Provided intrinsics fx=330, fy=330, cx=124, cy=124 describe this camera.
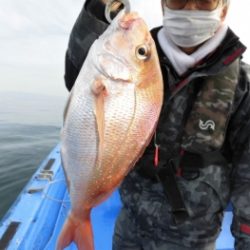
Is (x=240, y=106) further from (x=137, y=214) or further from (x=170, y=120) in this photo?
(x=137, y=214)

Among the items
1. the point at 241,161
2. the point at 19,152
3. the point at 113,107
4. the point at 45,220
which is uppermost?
the point at 113,107

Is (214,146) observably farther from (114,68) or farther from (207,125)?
(114,68)

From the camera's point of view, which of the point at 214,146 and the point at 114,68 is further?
the point at 214,146

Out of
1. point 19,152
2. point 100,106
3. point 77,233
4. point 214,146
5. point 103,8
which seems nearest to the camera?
point 100,106

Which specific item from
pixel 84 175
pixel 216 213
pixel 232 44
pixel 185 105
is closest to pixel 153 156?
pixel 185 105

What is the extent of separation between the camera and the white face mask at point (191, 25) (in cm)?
189

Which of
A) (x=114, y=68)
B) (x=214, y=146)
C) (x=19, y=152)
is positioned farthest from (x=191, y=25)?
(x=19, y=152)

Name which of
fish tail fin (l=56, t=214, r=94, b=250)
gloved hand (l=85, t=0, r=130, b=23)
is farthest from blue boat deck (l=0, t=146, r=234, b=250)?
gloved hand (l=85, t=0, r=130, b=23)

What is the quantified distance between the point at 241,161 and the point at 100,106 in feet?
3.28

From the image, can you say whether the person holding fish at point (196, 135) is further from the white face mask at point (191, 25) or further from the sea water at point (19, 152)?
the sea water at point (19, 152)

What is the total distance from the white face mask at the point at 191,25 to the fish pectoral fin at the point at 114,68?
743 millimetres

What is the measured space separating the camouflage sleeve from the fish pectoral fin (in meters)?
0.85

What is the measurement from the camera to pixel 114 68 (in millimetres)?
1294

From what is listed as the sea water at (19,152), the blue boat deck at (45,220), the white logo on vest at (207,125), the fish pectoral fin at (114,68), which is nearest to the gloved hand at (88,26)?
the fish pectoral fin at (114,68)
